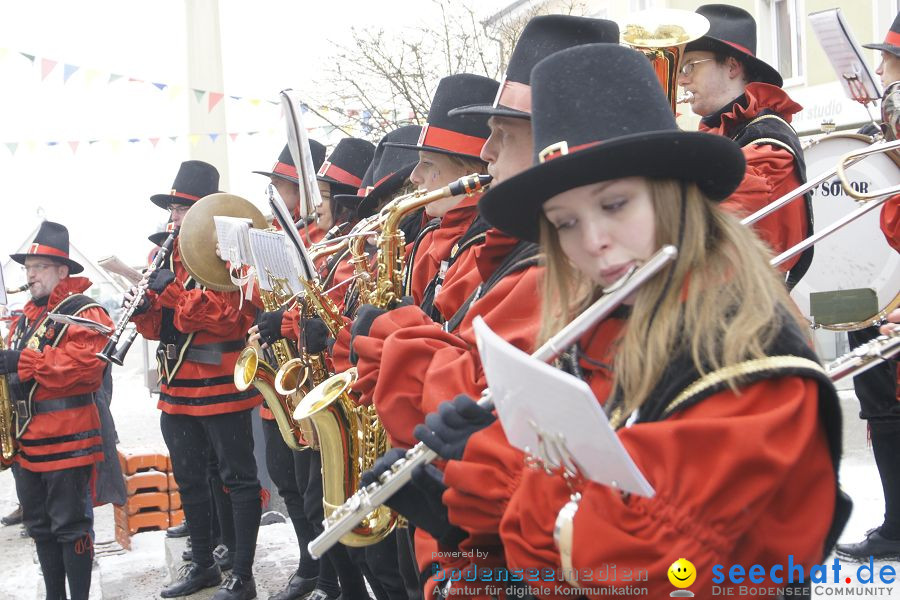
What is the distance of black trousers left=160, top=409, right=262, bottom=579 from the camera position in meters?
5.85

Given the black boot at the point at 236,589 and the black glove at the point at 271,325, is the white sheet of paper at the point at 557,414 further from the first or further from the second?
the black boot at the point at 236,589

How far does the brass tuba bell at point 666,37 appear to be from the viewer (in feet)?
13.0

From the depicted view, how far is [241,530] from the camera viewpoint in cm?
584

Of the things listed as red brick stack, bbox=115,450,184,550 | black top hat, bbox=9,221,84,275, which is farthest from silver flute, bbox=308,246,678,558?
red brick stack, bbox=115,450,184,550

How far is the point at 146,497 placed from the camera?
326 inches

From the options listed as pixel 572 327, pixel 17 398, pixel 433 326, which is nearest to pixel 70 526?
pixel 17 398

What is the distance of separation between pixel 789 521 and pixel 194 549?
209 inches

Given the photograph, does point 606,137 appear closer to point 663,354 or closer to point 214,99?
point 663,354

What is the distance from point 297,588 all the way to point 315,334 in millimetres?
1781

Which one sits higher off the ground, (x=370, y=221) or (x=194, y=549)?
(x=370, y=221)

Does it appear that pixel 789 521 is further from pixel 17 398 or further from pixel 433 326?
pixel 17 398

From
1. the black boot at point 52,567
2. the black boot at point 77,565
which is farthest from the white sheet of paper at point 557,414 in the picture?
the black boot at point 52,567

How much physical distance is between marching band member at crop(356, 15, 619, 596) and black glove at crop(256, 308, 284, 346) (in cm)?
187

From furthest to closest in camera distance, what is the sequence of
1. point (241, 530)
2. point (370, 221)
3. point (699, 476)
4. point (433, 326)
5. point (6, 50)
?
1. point (6, 50)
2. point (241, 530)
3. point (370, 221)
4. point (433, 326)
5. point (699, 476)
